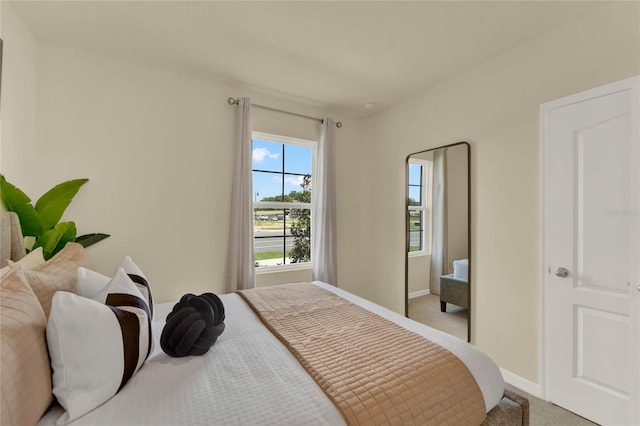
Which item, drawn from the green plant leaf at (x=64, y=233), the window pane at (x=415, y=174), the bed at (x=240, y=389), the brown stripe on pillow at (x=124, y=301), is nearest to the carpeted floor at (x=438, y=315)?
the window pane at (x=415, y=174)

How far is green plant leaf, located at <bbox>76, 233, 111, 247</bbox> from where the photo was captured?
2.23 meters

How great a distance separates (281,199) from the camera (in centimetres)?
332

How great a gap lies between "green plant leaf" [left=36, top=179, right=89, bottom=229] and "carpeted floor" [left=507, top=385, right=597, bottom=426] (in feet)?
11.0

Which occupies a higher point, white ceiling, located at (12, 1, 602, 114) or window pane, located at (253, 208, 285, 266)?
white ceiling, located at (12, 1, 602, 114)

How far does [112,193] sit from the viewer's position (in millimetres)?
2432

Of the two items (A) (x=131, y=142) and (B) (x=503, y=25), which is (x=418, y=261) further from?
(A) (x=131, y=142)

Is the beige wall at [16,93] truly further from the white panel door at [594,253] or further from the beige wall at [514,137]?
the white panel door at [594,253]

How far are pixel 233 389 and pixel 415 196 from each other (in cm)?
258

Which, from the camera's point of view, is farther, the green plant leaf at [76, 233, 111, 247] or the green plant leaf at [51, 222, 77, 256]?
the green plant leaf at [76, 233, 111, 247]

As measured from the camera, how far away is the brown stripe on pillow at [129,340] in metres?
1.00

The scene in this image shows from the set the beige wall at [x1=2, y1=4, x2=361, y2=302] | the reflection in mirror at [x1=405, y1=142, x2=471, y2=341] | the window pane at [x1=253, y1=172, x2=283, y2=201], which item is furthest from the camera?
the window pane at [x1=253, y1=172, x2=283, y2=201]

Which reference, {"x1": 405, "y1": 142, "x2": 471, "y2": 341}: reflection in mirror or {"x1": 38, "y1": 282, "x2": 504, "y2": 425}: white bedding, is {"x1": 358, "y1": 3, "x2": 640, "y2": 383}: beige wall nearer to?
{"x1": 405, "y1": 142, "x2": 471, "y2": 341}: reflection in mirror

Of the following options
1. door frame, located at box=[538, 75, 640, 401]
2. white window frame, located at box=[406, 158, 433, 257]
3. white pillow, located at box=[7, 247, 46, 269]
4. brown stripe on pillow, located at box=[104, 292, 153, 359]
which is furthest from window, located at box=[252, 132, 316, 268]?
door frame, located at box=[538, 75, 640, 401]

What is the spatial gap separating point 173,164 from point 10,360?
84.8 inches
